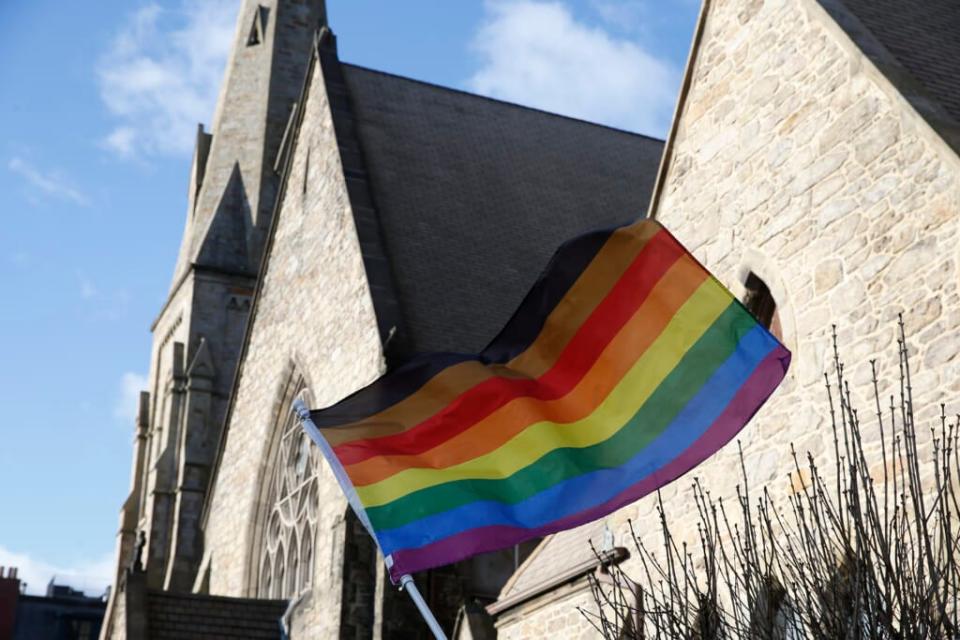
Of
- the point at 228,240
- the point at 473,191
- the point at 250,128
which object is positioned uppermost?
the point at 250,128

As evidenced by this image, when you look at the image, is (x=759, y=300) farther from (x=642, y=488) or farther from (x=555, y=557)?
(x=555, y=557)

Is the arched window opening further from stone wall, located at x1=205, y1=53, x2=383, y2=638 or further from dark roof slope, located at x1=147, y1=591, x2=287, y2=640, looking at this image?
dark roof slope, located at x1=147, y1=591, x2=287, y2=640

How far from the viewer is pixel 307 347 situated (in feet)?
69.5

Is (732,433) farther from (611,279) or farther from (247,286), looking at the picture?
(247,286)

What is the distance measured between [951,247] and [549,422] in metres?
2.59

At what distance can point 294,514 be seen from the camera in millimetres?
20938

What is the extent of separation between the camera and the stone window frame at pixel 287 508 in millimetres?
20297

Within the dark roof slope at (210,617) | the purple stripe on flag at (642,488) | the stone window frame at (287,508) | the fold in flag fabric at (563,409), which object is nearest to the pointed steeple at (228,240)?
the stone window frame at (287,508)

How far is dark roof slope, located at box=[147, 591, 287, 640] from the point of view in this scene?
62.5ft

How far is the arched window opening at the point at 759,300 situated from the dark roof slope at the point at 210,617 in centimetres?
1056

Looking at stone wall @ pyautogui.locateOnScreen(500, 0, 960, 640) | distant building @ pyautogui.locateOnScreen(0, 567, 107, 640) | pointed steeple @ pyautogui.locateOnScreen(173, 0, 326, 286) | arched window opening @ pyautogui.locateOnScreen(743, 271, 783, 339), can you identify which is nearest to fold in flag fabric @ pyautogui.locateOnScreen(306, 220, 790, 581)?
stone wall @ pyautogui.locateOnScreen(500, 0, 960, 640)

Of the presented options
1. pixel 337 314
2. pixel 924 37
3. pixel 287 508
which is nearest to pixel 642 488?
pixel 924 37

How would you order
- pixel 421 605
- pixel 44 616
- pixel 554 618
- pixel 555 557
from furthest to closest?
1. pixel 44 616
2. pixel 555 557
3. pixel 554 618
4. pixel 421 605

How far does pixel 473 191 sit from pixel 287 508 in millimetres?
5349
